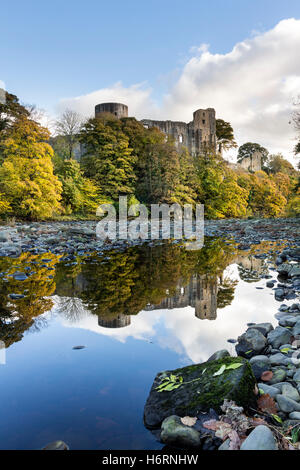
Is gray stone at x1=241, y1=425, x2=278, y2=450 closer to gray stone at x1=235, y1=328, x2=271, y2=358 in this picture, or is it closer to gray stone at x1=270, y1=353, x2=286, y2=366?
gray stone at x1=270, y1=353, x2=286, y2=366

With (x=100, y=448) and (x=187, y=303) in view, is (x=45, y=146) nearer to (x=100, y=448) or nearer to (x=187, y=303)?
(x=187, y=303)

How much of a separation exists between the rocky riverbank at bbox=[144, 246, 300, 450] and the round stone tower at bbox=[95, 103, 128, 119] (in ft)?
87.5

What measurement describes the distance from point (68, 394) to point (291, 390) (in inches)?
49.7

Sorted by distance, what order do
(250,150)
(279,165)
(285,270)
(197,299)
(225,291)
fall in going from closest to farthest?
(197,299) < (225,291) < (285,270) < (279,165) < (250,150)

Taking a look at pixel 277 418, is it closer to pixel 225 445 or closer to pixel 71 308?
pixel 225 445

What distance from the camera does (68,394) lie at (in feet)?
5.56

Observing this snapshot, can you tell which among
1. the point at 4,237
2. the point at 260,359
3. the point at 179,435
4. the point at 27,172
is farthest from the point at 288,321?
the point at 27,172

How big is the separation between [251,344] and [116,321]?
1335 mm

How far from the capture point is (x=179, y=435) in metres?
1.30

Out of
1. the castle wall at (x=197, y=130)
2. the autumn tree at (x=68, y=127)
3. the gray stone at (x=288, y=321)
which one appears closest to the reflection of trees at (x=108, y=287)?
the gray stone at (x=288, y=321)

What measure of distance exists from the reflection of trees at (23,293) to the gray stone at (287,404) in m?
2.02

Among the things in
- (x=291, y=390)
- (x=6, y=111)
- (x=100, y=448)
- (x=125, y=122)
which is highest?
(x=125, y=122)

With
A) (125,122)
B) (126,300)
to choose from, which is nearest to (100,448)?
(126,300)

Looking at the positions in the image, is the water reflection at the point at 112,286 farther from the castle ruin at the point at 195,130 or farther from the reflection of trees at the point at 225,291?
the castle ruin at the point at 195,130
